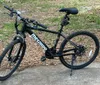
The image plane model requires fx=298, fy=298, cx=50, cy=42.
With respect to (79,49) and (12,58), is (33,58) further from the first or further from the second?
(79,49)

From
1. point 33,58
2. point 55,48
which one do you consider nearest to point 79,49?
point 55,48

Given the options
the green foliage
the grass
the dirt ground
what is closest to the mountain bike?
the dirt ground

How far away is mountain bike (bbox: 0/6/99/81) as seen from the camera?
476 cm

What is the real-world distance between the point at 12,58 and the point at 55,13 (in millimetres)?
3955

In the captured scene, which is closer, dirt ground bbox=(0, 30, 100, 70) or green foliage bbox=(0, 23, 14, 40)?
dirt ground bbox=(0, 30, 100, 70)

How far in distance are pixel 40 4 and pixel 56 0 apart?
32.6 inches

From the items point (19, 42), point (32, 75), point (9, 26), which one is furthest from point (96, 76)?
point (9, 26)

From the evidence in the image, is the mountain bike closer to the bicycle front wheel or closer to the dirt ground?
the bicycle front wheel

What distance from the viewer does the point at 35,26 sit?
4809mm

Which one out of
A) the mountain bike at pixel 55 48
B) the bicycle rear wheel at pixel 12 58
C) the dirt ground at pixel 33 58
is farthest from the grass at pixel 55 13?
the mountain bike at pixel 55 48

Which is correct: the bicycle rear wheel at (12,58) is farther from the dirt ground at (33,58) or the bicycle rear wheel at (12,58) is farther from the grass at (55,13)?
the grass at (55,13)

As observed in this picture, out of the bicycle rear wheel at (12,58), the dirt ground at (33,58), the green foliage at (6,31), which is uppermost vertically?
the bicycle rear wheel at (12,58)

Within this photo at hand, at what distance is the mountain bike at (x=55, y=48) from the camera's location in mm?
4761

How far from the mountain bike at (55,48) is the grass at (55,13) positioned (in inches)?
76.2
